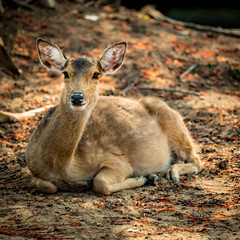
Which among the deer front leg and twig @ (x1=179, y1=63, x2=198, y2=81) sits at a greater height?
twig @ (x1=179, y1=63, x2=198, y2=81)

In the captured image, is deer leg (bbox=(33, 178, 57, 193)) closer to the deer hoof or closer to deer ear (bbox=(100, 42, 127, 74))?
the deer hoof

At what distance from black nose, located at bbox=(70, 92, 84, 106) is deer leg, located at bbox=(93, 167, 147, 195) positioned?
43.0 inches

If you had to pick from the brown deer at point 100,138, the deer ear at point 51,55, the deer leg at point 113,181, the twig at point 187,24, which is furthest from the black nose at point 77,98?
the twig at point 187,24

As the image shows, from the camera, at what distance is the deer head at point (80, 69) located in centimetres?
473

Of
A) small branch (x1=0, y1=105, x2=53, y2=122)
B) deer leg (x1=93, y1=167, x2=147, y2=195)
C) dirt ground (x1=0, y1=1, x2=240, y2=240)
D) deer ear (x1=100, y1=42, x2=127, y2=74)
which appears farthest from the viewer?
small branch (x1=0, y1=105, x2=53, y2=122)

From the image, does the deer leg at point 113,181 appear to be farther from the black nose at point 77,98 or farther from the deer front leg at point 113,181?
the black nose at point 77,98

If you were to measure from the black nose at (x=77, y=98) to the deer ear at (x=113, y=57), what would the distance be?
2.85 feet

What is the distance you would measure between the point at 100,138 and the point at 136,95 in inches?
127

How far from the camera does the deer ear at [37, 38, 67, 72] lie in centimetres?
515

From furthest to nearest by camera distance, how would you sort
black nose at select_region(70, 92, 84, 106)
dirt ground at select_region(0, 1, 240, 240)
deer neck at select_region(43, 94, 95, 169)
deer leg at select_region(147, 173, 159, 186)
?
1. deer leg at select_region(147, 173, 159, 186)
2. deer neck at select_region(43, 94, 95, 169)
3. black nose at select_region(70, 92, 84, 106)
4. dirt ground at select_region(0, 1, 240, 240)

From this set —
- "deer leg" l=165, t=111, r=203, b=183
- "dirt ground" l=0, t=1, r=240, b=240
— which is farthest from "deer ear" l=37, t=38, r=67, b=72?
"deer leg" l=165, t=111, r=203, b=183

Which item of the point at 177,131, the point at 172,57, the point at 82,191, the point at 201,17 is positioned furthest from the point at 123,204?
the point at 201,17

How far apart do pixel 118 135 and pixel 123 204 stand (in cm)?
125

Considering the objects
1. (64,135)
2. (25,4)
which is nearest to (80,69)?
(64,135)
